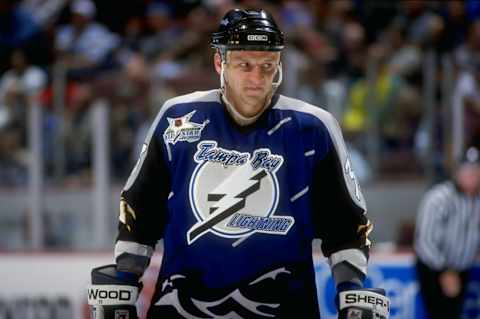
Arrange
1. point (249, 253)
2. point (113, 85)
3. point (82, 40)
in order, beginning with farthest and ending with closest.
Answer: point (82, 40), point (113, 85), point (249, 253)

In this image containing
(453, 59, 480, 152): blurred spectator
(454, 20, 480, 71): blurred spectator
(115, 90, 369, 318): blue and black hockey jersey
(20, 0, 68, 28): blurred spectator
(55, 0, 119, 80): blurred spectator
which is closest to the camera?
(115, 90, 369, 318): blue and black hockey jersey

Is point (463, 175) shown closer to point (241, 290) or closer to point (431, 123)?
point (431, 123)

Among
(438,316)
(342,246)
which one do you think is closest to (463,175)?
(438,316)

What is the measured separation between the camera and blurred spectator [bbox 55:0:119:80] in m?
9.87

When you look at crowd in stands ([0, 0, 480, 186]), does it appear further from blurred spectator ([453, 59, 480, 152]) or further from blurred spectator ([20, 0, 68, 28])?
blurred spectator ([20, 0, 68, 28])

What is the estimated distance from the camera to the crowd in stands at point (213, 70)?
8.18m

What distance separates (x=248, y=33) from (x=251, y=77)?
5.0 inches

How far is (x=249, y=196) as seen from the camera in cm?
337

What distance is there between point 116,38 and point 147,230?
7226mm

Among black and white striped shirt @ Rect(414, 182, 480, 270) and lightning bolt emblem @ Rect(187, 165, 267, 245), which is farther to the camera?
black and white striped shirt @ Rect(414, 182, 480, 270)

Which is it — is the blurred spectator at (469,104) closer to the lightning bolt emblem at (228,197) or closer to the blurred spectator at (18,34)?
the blurred spectator at (18,34)

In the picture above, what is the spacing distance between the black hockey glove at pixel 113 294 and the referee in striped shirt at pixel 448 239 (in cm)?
484

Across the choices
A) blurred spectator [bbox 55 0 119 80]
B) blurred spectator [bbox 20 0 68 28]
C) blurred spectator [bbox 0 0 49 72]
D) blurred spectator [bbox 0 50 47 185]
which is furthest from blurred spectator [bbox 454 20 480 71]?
blurred spectator [bbox 20 0 68 28]

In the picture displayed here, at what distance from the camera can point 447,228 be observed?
8234 mm
